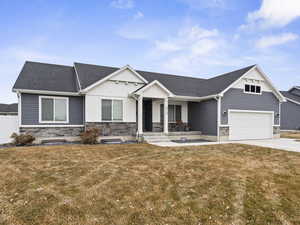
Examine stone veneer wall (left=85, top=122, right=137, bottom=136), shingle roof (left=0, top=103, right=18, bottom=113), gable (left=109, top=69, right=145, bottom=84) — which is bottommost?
stone veneer wall (left=85, top=122, right=137, bottom=136)

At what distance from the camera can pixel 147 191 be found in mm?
4383

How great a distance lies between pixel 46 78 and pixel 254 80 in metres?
16.0

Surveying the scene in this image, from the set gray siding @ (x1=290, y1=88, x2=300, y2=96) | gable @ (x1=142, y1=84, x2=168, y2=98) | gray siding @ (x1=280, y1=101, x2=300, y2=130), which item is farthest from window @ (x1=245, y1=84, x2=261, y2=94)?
gray siding @ (x1=290, y1=88, x2=300, y2=96)

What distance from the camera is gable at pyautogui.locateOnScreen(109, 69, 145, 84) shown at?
40.6ft

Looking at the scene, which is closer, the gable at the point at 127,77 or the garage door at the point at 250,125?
the gable at the point at 127,77

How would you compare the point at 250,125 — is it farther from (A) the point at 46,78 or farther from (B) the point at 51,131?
(A) the point at 46,78

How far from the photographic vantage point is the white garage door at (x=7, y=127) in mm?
10750

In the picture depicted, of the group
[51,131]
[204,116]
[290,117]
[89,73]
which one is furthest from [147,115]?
[290,117]

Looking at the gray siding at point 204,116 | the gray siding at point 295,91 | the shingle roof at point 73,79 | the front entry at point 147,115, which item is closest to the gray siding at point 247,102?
the gray siding at point 204,116

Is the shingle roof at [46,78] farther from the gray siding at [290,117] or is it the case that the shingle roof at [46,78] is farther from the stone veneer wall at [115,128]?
the gray siding at [290,117]

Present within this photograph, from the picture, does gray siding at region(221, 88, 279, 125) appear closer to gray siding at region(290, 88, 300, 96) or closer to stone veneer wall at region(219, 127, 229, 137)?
stone veneer wall at region(219, 127, 229, 137)

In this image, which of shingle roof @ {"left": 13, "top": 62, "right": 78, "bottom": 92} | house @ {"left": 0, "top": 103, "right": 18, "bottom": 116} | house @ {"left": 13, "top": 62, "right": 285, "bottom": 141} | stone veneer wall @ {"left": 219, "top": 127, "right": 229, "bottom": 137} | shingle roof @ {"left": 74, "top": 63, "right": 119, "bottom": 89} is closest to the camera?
shingle roof @ {"left": 13, "top": 62, "right": 78, "bottom": 92}

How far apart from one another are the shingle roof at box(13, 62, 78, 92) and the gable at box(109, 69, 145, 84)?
291 centimetres

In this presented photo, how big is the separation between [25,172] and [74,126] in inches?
257
